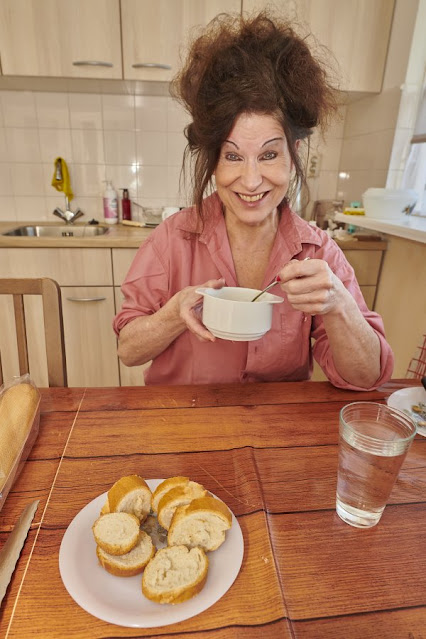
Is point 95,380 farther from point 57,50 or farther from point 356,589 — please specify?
point 356,589

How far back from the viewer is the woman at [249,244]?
890mm

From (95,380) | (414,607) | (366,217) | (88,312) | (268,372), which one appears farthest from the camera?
(95,380)

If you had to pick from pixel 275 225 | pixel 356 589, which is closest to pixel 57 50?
pixel 275 225

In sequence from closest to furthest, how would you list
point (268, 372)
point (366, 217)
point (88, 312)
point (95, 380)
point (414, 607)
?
point (414, 607), point (268, 372), point (366, 217), point (88, 312), point (95, 380)

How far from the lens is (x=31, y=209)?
253cm

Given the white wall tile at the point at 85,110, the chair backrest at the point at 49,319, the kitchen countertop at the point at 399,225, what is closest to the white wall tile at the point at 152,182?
the white wall tile at the point at 85,110

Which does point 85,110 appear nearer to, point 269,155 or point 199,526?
point 269,155

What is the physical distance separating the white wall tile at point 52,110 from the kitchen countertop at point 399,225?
1.66 meters

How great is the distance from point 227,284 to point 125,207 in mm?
1657

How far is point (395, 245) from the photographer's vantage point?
1.99 m

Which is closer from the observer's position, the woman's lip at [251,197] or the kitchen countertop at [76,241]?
the woman's lip at [251,197]

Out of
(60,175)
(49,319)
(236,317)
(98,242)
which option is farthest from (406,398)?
(60,175)

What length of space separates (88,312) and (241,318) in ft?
5.20

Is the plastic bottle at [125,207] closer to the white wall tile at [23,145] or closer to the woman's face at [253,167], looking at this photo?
the white wall tile at [23,145]
